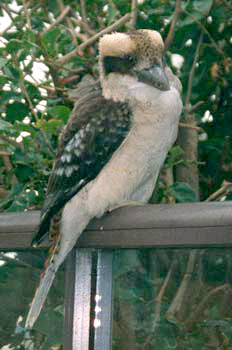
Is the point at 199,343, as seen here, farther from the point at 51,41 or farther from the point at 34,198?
the point at 51,41

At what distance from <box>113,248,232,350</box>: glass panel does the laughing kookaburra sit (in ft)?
1.48

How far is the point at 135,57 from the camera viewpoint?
2.06 metres

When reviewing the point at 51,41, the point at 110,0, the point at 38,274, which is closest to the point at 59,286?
the point at 38,274

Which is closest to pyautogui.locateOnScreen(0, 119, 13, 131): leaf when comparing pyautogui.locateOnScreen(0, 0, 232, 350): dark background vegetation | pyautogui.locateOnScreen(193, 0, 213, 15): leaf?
pyautogui.locateOnScreen(0, 0, 232, 350): dark background vegetation

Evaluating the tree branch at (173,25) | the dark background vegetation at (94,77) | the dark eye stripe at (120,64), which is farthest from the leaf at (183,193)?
the tree branch at (173,25)

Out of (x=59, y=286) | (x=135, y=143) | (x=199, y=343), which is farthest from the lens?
(x=135, y=143)

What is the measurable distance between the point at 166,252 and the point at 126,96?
70 centimetres

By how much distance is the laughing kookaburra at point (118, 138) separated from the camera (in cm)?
197

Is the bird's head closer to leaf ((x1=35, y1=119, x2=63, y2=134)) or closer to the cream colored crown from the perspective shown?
the cream colored crown

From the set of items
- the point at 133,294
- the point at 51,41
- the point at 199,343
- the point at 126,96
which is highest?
the point at 51,41

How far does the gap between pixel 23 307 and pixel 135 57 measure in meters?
0.72

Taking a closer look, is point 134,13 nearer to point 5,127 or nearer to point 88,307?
point 5,127

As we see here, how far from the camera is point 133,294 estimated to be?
58.7 inches

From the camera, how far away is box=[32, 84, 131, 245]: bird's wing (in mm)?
1979
